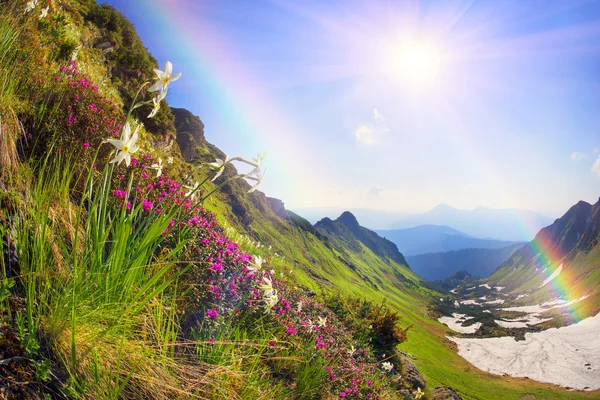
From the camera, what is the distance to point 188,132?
72375 millimetres

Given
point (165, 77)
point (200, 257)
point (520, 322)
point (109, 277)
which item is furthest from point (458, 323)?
point (165, 77)

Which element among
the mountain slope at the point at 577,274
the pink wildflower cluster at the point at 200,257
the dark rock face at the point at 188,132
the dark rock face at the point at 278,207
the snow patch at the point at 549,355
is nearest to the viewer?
the pink wildflower cluster at the point at 200,257

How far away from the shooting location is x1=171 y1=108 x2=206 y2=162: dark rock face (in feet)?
211

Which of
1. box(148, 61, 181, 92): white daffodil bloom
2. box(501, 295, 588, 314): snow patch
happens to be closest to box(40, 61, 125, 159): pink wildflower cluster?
box(148, 61, 181, 92): white daffodil bloom

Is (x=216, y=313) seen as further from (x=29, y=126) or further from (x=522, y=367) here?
(x=522, y=367)

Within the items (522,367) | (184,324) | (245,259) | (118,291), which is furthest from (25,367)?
(522,367)

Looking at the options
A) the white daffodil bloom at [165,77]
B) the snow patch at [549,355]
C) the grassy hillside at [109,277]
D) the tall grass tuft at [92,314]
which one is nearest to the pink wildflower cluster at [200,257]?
the grassy hillside at [109,277]

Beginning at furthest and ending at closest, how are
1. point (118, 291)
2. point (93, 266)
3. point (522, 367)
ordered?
1. point (522, 367)
2. point (118, 291)
3. point (93, 266)

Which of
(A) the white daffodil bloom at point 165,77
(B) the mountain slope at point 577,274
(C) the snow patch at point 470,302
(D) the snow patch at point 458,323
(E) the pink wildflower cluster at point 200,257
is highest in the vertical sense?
(B) the mountain slope at point 577,274

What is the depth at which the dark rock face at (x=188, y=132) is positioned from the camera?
64188 millimetres

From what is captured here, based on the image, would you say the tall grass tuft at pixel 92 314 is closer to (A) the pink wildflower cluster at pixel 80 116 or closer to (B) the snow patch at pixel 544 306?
(A) the pink wildflower cluster at pixel 80 116

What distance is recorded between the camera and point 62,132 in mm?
4703

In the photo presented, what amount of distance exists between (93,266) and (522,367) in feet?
354

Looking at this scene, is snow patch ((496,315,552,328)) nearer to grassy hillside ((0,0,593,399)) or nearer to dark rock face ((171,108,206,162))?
dark rock face ((171,108,206,162))
